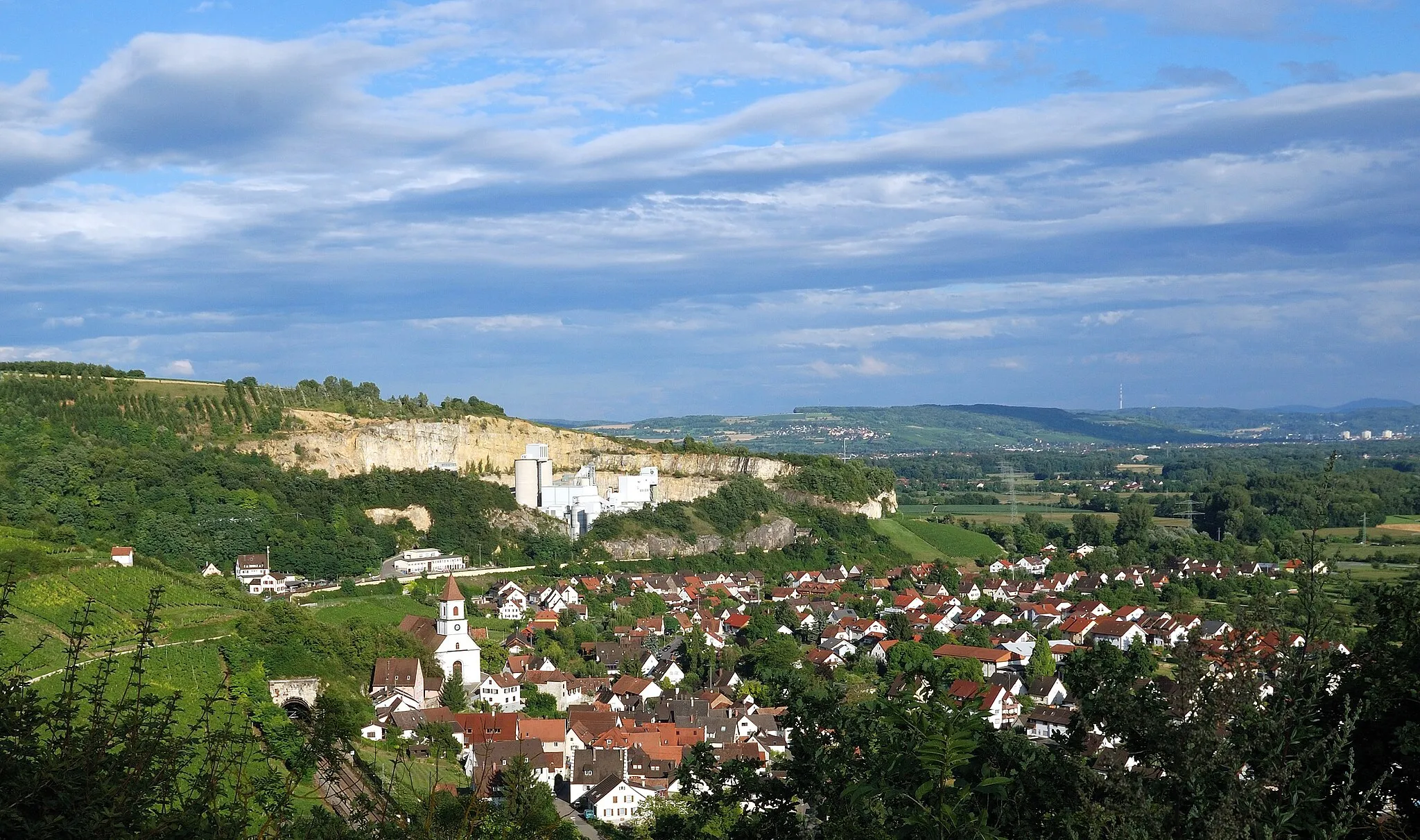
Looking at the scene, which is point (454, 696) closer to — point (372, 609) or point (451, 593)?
point (451, 593)

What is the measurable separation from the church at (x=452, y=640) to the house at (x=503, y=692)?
2.30 ft

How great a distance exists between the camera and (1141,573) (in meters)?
59.4

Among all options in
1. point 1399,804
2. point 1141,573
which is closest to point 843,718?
point 1399,804

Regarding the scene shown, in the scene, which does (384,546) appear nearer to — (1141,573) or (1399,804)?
(1141,573)

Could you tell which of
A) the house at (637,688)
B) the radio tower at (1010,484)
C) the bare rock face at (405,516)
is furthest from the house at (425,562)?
the radio tower at (1010,484)

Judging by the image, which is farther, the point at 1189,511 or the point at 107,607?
the point at 1189,511

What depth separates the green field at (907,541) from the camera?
2584 inches

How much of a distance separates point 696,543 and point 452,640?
87.3 ft

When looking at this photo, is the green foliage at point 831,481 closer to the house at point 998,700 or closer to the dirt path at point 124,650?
the house at point 998,700

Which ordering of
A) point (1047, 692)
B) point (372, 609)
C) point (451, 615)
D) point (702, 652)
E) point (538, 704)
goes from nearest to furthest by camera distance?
point (538, 704) → point (1047, 692) → point (451, 615) → point (702, 652) → point (372, 609)

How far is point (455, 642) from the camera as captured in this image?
3478 cm

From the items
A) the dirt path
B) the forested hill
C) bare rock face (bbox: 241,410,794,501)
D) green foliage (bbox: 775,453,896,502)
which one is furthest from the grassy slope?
green foliage (bbox: 775,453,896,502)

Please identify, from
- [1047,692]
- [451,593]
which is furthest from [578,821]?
[1047,692]

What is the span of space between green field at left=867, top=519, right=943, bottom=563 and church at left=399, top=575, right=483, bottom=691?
109ft
